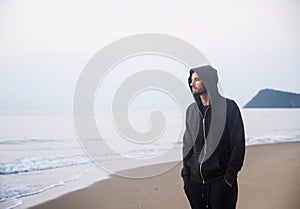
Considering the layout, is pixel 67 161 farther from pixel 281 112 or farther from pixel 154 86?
pixel 281 112

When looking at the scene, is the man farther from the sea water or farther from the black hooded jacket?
the sea water

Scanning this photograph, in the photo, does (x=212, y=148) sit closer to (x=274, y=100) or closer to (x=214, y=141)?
(x=214, y=141)

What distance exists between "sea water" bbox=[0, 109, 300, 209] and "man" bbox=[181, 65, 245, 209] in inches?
14.2

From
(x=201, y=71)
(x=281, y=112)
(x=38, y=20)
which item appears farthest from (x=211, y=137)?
(x=38, y=20)

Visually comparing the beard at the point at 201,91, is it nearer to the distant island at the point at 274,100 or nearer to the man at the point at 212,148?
the man at the point at 212,148

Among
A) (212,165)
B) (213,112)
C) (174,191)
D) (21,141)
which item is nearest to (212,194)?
(212,165)

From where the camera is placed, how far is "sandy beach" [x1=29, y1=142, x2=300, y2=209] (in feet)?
8.46

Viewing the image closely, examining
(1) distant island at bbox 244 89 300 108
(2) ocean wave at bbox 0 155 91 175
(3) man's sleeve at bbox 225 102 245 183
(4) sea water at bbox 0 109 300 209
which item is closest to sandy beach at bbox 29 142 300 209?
(4) sea water at bbox 0 109 300 209

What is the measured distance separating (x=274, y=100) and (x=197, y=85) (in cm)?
80

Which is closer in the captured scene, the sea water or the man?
the man

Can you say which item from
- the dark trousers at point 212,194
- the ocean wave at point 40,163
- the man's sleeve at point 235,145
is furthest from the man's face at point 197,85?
the ocean wave at point 40,163

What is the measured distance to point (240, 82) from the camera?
8.30 ft

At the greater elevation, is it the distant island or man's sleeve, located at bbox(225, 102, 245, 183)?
the distant island

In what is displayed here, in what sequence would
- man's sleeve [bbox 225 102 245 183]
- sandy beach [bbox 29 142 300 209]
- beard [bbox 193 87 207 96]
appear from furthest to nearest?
sandy beach [bbox 29 142 300 209] < beard [bbox 193 87 207 96] < man's sleeve [bbox 225 102 245 183]
